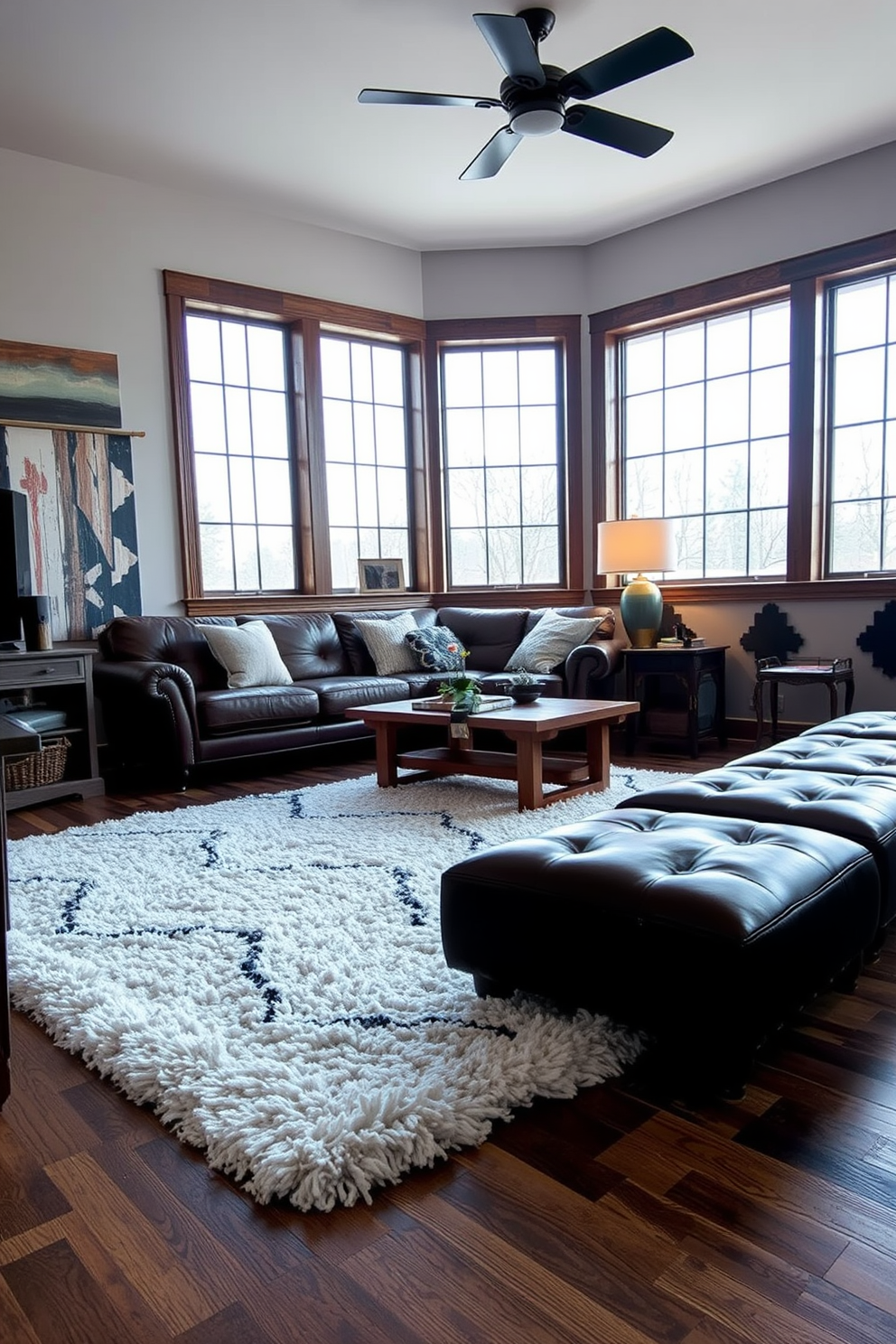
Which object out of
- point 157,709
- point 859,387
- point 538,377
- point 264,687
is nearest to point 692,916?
point 157,709

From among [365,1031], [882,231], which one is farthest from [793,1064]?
[882,231]

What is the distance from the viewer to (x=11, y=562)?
400 cm

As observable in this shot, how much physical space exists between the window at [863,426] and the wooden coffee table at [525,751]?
205 cm

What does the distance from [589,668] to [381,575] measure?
1.85 meters

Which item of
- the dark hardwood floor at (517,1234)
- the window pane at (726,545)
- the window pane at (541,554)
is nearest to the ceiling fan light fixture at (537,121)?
the window pane at (726,545)

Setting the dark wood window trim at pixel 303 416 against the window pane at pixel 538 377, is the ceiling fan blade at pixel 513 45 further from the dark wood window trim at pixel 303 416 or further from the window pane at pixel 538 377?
the window pane at pixel 538 377

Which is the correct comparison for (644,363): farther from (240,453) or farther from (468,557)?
(240,453)

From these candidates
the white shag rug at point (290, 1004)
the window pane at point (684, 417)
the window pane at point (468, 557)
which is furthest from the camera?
the window pane at point (468, 557)

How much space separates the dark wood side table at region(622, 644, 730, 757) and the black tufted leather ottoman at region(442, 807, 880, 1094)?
2.95m

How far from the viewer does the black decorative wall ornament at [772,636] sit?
5012mm

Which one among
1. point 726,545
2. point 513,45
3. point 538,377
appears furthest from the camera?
point 538,377

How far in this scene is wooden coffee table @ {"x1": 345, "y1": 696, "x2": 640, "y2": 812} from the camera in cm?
337

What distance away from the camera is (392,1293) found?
1.08 m

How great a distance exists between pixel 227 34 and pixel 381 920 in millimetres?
3481
